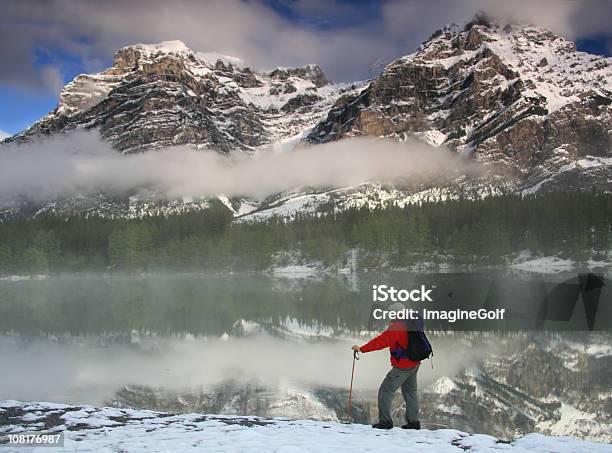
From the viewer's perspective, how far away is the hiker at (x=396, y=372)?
1598cm

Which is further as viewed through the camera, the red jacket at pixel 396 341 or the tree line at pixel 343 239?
the tree line at pixel 343 239

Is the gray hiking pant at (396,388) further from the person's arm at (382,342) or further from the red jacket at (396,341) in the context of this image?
the person's arm at (382,342)

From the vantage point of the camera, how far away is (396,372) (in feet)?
53.5

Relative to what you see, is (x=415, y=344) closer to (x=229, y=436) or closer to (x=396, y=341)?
(x=396, y=341)

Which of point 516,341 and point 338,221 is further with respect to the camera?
point 338,221

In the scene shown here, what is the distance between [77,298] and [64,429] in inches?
2934

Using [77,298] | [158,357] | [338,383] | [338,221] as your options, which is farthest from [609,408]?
[338,221]

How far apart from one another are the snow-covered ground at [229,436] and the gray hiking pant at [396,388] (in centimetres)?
58

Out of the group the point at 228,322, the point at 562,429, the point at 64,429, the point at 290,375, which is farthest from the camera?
the point at 228,322

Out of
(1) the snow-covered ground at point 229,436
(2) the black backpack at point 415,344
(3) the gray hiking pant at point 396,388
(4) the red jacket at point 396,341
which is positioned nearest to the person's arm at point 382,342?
(4) the red jacket at point 396,341

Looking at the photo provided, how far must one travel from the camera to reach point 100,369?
105ft

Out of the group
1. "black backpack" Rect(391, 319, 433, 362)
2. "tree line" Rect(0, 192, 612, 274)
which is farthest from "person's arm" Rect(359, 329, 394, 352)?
"tree line" Rect(0, 192, 612, 274)

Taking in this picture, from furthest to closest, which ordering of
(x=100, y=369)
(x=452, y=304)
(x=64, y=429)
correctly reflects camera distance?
(x=452, y=304) < (x=100, y=369) < (x=64, y=429)

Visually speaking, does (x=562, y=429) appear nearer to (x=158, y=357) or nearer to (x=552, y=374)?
(x=552, y=374)
